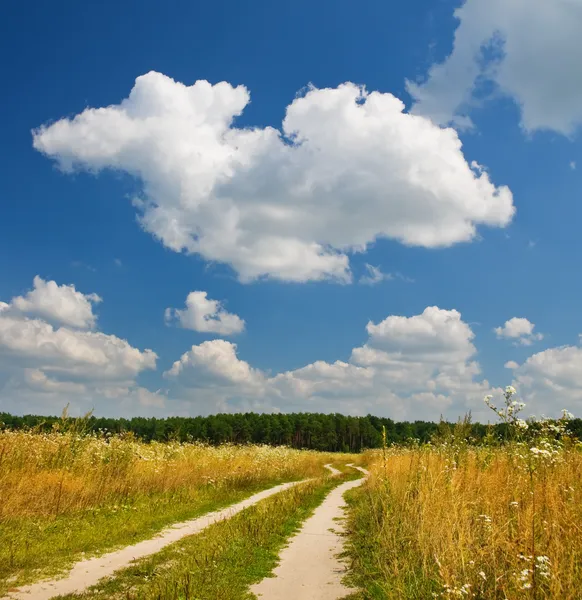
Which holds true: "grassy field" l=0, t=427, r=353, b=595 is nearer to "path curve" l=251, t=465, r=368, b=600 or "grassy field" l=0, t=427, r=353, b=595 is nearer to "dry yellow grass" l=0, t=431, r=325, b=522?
"dry yellow grass" l=0, t=431, r=325, b=522

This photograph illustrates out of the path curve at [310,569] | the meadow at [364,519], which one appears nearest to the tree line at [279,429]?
the meadow at [364,519]

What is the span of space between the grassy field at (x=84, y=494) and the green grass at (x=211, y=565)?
147 centimetres

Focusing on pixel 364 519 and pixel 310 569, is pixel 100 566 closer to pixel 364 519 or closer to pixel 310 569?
pixel 310 569

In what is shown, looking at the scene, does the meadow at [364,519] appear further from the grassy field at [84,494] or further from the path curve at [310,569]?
the path curve at [310,569]

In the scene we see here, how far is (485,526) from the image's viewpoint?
6.70 meters

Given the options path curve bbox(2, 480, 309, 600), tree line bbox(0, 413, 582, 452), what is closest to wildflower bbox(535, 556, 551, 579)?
path curve bbox(2, 480, 309, 600)

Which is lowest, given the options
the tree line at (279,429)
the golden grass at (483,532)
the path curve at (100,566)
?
the tree line at (279,429)

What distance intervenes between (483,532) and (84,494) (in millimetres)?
11253

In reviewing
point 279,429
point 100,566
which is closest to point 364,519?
point 100,566

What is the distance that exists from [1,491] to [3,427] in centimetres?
528

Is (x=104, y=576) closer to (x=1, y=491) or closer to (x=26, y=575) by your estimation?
(x=26, y=575)

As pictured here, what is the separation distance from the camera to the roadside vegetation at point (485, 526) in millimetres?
5195

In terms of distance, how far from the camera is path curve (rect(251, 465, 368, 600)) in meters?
7.59

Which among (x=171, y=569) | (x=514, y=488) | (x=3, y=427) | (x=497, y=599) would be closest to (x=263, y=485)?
(x=3, y=427)
